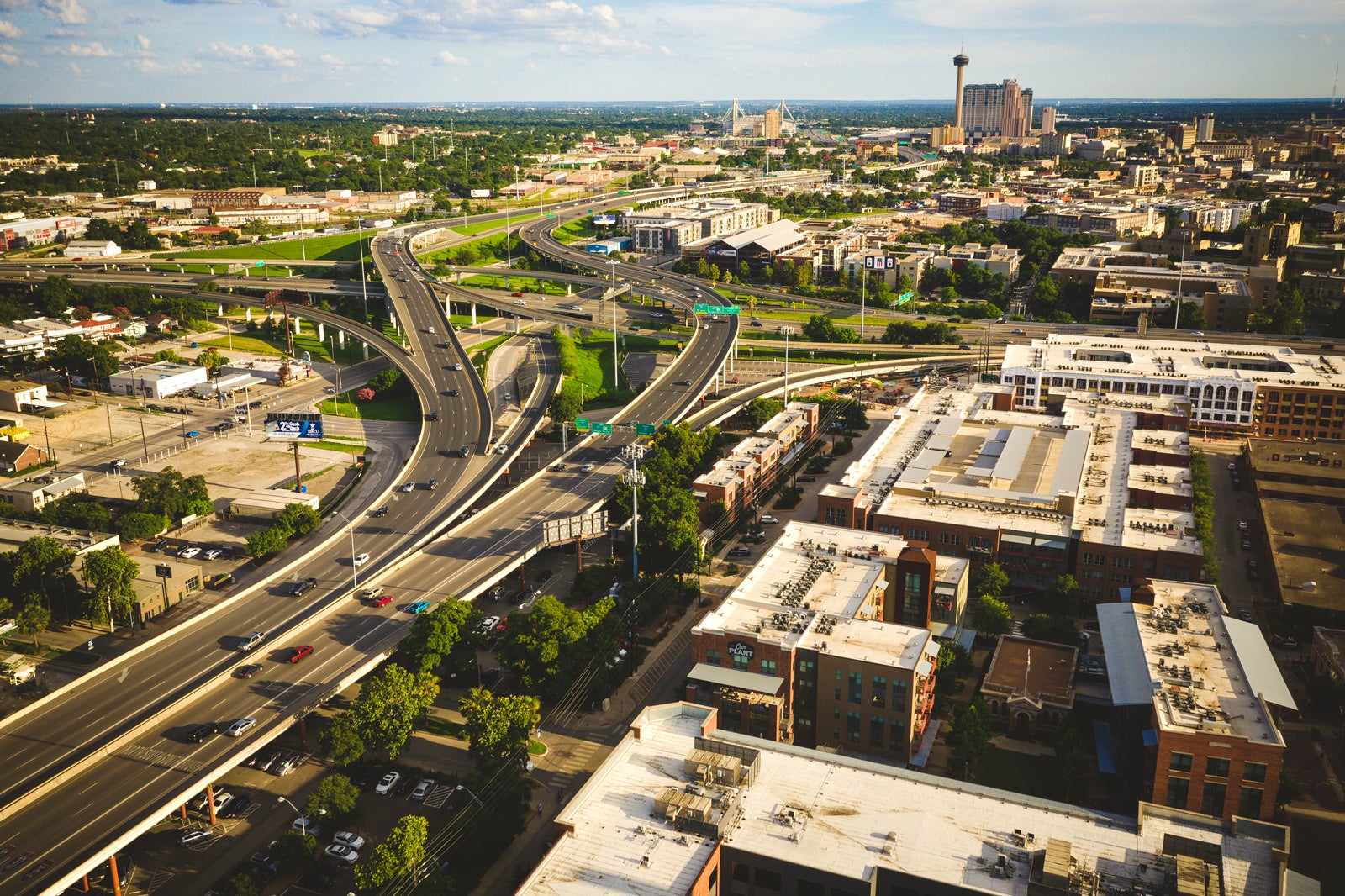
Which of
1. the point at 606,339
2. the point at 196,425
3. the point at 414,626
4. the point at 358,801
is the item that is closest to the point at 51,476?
the point at 196,425

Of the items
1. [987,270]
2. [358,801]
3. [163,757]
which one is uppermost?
[987,270]

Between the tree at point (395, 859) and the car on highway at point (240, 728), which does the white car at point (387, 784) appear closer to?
the car on highway at point (240, 728)

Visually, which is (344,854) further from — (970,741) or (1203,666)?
(1203,666)

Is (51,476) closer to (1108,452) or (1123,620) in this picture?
(1123,620)

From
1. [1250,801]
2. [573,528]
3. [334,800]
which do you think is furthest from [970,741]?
[573,528]

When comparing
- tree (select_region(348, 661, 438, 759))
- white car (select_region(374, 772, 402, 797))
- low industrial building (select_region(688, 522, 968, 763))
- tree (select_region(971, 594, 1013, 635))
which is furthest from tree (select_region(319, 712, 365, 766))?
tree (select_region(971, 594, 1013, 635))

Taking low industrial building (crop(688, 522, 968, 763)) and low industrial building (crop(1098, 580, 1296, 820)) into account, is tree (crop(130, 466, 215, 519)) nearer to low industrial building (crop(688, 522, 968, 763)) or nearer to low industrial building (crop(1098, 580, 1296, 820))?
low industrial building (crop(688, 522, 968, 763))

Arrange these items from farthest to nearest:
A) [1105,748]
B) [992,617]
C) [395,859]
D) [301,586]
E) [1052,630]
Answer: [301,586] < [992,617] < [1052,630] < [1105,748] < [395,859]
